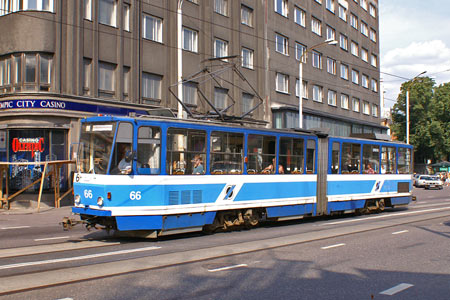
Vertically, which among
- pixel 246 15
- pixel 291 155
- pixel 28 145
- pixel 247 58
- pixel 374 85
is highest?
pixel 246 15

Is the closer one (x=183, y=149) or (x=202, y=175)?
(x=183, y=149)

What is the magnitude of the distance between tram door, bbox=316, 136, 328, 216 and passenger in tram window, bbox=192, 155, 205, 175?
204 inches

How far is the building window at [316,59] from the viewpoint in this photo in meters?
Answer: 40.4

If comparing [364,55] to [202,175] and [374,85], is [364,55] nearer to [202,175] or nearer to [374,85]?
[374,85]

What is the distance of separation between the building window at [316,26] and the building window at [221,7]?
40.7 feet

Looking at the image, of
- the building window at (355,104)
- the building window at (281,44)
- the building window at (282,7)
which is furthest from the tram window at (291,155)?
the building window at (355,104)

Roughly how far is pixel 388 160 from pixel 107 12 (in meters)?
14.5

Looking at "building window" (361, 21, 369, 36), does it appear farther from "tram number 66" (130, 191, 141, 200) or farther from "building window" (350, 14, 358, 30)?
"tram number 66" (130, 191, 141, 200)

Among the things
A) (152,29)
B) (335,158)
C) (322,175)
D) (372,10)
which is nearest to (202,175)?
(322,175)

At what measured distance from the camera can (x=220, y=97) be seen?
98.1 feet

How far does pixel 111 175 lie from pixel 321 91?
1310 inches

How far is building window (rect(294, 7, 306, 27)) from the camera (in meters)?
38.3

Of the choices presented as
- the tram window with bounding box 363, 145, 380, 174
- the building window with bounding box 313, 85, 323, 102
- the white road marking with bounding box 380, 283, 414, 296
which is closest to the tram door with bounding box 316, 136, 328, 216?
the tram window with bounding box 363, 145, 380, 174

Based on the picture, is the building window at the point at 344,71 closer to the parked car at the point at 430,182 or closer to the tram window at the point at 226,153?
the parked car at the point at 430,182
